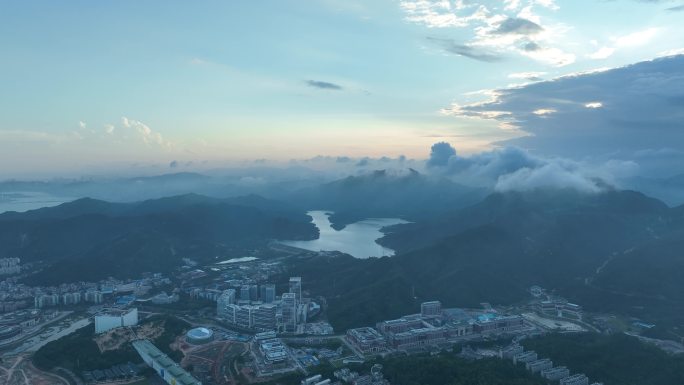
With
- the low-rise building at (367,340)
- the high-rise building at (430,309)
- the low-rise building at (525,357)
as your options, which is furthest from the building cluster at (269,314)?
the low-rise building at (525,357)

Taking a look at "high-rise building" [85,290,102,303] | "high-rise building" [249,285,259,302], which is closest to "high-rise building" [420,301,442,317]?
"high-rise building" [249,285,259,302]

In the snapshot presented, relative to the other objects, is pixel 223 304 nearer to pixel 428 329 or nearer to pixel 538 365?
pixel 428 329

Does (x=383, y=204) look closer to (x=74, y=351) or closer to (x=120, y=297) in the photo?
(x=120, y=297)

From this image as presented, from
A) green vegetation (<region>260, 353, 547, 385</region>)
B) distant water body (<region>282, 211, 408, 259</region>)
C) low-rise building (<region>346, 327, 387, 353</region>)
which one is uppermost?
green vegetation (<region>260, 353, 547, 385</region>)

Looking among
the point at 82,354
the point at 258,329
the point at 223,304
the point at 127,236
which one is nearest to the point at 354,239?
the point at 127,236

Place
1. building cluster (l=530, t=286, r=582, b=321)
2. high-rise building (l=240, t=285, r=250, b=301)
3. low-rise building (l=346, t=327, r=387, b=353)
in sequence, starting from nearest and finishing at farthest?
low-rise building (l=346, t=327, r=387, b=353) → building cluster (l=530, t=286, r=582, b=321) → high-rise building (l=240, t=285, r=250, b=301)

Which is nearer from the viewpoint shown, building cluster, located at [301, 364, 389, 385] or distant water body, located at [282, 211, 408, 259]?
building cluster, located at [301, 364, 389, 385]

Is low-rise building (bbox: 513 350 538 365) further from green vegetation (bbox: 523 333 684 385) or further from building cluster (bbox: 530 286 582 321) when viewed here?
building cluster (bbox: 530 286 582 321)

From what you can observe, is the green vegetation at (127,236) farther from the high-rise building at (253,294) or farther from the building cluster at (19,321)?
the high-rise building at (253,294)
